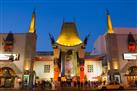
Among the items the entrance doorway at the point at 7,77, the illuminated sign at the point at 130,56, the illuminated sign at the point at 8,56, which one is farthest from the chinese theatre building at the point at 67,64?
the entrance doorway at the point at 7,77

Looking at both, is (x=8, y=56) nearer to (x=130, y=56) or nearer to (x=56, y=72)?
(x=56, y=72)

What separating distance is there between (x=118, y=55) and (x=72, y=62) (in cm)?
746

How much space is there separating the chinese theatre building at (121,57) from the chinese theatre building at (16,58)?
34.9ft

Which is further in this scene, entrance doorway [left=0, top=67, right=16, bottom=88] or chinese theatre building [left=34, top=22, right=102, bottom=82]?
chinese theatre building [left=34, top=22, right=102, bottom=82]

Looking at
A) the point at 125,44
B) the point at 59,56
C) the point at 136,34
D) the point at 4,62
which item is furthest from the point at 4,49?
the point at 136,34

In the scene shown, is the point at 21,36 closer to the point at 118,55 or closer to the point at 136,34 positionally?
the point at 118,55

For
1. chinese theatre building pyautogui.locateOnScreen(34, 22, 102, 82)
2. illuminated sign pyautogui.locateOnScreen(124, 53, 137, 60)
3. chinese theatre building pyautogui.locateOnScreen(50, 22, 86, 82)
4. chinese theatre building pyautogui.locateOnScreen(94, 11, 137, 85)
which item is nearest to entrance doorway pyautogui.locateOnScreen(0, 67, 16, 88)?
chinese theatre building pyautogui.locateOnScreen(34, 22, 102, 82)

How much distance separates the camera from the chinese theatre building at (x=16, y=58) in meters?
29.0

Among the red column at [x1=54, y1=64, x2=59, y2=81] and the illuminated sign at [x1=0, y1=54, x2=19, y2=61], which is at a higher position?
the illuminated sign at [x1=0, y1=54, x2=19, y2=61]

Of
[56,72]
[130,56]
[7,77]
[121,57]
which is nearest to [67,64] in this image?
[56,72]

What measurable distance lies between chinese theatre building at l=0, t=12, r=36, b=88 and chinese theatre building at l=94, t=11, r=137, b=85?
1065 cm

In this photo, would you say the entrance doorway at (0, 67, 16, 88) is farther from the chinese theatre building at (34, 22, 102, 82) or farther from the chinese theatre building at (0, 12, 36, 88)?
the chinese theatre building at (34, 22, 102, 82)

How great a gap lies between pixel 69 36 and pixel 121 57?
10.5 meters

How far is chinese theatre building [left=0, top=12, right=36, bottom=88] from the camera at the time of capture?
29.0 meters
